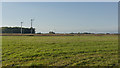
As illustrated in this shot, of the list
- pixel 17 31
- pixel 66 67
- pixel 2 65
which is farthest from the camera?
pixel 17 31

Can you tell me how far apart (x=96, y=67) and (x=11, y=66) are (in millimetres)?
4738

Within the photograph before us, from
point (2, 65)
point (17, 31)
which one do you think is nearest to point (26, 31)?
point (17, 31)

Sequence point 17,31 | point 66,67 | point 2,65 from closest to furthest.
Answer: point 66,67 < point 2,65 < point 17,31

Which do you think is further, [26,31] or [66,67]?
[26,31]

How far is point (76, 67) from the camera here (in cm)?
600

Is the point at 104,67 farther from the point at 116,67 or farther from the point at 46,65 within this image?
the point at 46,65

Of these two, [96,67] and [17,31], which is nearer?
[96,67]

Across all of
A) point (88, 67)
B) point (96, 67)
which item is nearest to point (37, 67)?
point (88, 67)

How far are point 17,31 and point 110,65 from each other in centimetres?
7064

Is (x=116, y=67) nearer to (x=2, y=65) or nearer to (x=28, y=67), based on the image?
(x=28, y=67)

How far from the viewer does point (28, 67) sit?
19.7ft

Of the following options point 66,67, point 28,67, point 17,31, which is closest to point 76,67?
point 66,67

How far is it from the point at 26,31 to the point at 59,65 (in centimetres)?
6964

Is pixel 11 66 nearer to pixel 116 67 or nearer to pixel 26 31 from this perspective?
pixel 116 67
